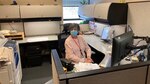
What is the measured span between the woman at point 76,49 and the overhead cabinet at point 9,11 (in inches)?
72.0

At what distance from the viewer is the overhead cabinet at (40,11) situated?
359 centimetres

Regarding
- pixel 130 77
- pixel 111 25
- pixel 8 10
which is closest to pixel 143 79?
pixel 130 77

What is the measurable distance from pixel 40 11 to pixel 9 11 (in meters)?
0.74

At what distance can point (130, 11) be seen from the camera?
2.72 m

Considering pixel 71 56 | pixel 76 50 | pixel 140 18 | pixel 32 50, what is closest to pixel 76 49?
pixel 76 50

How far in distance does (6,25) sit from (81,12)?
2069 millimetres

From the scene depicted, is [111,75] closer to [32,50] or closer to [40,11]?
[32,50]

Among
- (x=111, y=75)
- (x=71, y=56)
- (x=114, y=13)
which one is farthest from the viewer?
(x=114, y=13)

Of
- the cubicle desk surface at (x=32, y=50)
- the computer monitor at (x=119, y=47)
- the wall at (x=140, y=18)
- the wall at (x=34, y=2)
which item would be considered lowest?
the cubicle desk surface at (x=32, y=50)

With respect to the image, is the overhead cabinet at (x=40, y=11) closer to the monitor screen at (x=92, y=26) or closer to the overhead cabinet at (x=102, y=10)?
the monitor screen at (x=92, y=26)

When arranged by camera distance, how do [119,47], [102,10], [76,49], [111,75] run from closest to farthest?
[111,75] → [119,47] → [76,49] → [102,10]

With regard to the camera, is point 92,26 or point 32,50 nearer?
point 32,50

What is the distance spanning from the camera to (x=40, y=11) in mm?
3688

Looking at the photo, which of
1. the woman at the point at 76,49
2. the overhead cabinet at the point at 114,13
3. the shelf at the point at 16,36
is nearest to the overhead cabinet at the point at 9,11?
the shelf at the point at 16,36
